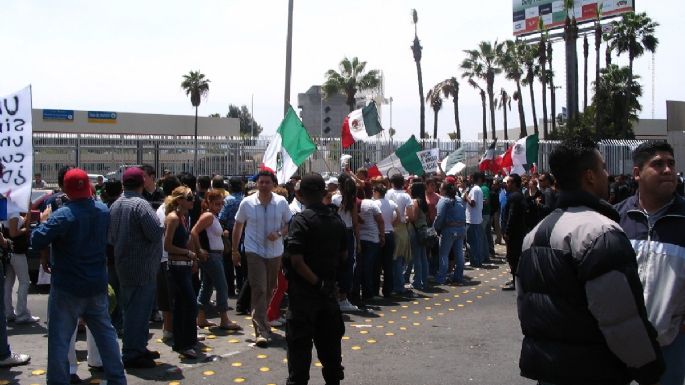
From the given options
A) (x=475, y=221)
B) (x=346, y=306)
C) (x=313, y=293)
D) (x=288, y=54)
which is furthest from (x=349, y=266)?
(x=288, y=54)

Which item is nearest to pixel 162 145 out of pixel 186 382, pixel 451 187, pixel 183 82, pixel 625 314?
pixel 451 187

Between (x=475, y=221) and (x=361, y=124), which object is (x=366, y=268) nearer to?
(x=475, y=221)

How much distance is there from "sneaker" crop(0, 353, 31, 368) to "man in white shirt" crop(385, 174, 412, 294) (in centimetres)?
595

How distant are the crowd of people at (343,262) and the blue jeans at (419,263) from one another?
0.08ft

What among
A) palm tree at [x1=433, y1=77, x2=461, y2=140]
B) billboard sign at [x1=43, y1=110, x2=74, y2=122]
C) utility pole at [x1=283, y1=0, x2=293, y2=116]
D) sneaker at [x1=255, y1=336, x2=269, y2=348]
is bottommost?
sneaker at [x1=255, y1=336, x2=269, y2=348]

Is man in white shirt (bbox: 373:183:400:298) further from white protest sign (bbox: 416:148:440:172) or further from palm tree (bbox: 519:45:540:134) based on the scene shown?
palm tree (bbox: 519:45:540:134)

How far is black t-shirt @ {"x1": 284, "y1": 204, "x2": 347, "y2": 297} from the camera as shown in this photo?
5.34 m

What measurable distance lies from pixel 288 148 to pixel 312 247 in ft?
17.0

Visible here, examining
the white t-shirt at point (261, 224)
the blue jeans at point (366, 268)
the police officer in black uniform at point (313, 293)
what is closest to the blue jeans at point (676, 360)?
the police officer in black uniform at point (313, 293)

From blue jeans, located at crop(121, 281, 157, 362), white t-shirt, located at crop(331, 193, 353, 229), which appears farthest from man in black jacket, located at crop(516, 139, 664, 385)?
white t-shirt, located at crop(331, 193, 353, 229)

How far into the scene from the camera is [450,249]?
12.7 meters

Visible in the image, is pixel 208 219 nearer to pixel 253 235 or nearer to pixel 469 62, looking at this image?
pixel 253 235

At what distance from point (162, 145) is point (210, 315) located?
1160cm

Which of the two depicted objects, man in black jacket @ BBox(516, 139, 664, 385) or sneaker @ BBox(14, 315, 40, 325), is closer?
man in black jacket @ BBox(516, 139, 664, 385)
